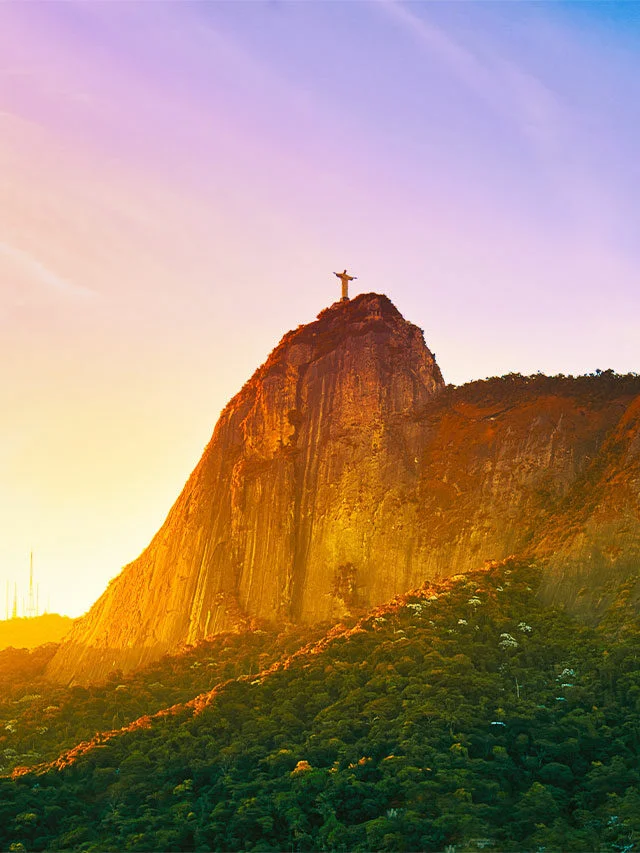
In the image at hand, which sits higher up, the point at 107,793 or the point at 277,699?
the point at 277,699

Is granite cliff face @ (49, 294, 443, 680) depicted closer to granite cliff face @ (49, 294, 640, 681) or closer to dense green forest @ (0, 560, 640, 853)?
granite cliff face @ (49, 294, 640, 681)

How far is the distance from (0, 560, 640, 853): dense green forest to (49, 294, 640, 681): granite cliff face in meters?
8.88

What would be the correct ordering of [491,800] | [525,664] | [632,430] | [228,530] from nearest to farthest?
[491,800], [525,664], [632,430], [228,530]

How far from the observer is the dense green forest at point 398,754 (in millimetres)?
51250

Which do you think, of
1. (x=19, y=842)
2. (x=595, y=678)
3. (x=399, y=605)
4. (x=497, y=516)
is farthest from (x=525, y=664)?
(x=19, y=842)

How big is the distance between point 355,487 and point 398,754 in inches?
1128

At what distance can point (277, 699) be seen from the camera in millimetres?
63562

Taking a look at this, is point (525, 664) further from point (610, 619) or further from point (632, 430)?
point (632, 430)

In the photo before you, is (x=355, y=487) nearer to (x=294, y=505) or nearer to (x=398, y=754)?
(x=294, y=505)

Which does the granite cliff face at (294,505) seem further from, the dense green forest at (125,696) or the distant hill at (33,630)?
the distant hill at (33,630)

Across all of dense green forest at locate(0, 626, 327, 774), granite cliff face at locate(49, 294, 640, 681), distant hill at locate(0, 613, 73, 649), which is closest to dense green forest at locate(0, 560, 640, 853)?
dense green forest at locate(0, 626, 327, 774)

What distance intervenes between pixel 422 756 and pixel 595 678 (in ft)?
31.3

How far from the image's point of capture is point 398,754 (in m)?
55.8

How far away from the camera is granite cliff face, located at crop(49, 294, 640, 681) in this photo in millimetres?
77750
